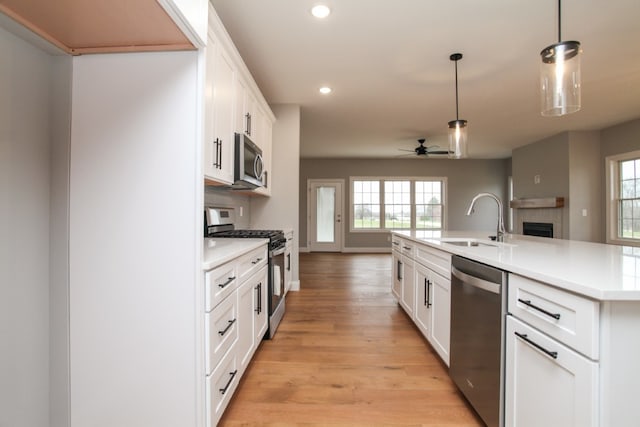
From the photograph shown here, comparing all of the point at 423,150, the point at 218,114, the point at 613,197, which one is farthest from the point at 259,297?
the point at 613,197

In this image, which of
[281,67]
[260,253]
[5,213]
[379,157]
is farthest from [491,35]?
[379,157]

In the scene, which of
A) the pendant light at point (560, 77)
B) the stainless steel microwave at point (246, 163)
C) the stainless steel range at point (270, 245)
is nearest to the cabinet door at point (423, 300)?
the stainless steel range at point (270, 245)

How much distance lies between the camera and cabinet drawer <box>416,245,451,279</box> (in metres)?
1.87

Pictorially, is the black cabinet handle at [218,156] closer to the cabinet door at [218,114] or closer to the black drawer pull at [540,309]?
the cabinet door at [218,114]

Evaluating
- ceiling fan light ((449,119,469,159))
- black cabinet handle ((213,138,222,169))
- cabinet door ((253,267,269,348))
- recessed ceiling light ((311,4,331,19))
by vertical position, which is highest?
recessed ceiling light ((311,4,331,19))

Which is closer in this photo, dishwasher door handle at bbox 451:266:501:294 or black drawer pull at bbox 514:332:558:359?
black drawer pull at bbox 514:332:558:359

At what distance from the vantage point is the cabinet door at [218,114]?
6.22ft

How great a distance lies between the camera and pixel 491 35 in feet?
8.52

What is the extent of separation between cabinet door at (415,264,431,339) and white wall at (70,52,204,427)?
160cm

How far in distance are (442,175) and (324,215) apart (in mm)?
3501

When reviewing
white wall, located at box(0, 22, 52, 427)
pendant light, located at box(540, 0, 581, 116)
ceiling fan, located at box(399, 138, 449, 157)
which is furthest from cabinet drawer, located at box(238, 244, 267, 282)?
ceiling fan, located at box(399, 138, 449, 157)

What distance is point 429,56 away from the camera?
296 centimetres

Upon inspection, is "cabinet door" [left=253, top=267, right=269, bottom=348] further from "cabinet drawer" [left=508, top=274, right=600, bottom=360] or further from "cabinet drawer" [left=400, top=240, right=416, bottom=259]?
"cabinet drawer" [left=508, top=274, right=600, bottom=360]

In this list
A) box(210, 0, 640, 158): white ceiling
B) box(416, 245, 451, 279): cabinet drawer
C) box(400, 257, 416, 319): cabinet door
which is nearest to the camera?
box(416, 245, 451, 279): cabinet drawer
